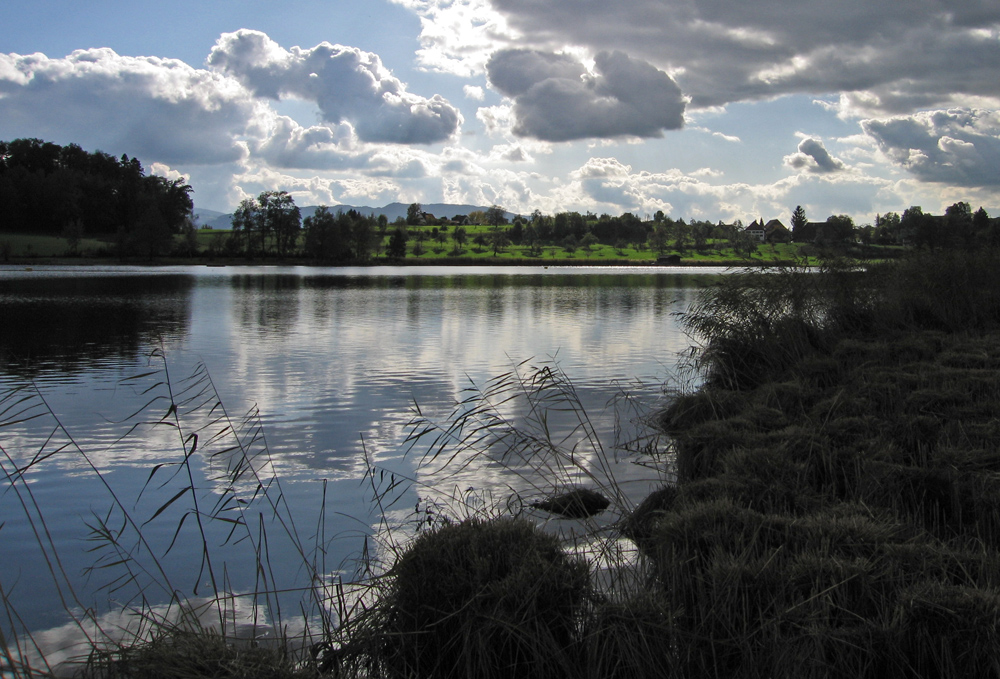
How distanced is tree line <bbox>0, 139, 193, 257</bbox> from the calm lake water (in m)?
92.0

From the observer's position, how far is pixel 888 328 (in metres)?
15.1

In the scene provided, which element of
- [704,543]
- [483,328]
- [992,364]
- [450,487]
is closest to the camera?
[704,543]

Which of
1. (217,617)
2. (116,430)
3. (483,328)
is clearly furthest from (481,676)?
(483,328)

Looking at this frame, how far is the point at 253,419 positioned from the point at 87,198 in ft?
484

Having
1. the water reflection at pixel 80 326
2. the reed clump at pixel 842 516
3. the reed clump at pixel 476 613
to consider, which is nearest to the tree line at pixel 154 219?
the water reflection at pixel 80 326

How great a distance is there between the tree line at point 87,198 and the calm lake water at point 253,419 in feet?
302

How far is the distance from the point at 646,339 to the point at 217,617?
21.1 m

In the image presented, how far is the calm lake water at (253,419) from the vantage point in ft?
24.1

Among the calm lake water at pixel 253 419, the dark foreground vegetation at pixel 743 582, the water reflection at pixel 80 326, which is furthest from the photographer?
the water reflection at pixel 80 326

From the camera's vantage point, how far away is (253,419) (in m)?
13.0

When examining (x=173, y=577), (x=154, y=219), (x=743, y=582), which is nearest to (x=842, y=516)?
(x=743, y=582)

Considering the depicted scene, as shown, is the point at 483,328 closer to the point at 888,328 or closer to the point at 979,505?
the point at 888,328

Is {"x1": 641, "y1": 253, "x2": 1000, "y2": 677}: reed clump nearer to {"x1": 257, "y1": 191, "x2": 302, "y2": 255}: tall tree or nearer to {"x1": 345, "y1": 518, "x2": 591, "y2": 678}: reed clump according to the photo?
{"x1": 345, "y1": 518, "x2": 591, "y2": 678}: reed clump

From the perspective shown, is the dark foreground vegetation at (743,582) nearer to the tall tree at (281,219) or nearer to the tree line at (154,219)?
the tree line at (154,219)
